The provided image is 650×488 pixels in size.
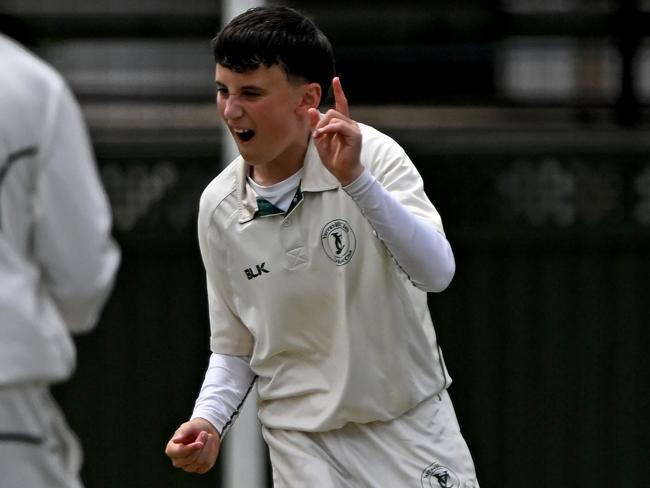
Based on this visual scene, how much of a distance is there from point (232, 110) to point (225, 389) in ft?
2.54

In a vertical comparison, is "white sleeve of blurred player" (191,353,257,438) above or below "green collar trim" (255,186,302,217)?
below

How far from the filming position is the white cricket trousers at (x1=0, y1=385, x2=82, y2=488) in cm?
303

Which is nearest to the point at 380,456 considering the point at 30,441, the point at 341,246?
the point at 341,246

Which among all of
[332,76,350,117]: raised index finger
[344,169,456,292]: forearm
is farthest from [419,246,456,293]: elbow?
[332,76,350,117]: raised index finger

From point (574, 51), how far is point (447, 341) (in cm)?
159

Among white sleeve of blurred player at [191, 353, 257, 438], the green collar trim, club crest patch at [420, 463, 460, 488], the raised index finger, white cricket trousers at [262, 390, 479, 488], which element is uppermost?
the raised index finger

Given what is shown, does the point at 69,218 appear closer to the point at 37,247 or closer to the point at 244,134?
the point at 37,247

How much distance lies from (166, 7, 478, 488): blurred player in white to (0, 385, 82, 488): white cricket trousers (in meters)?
0.77

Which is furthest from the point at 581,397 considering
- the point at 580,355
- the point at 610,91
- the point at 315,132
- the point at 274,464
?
the point at 315,132

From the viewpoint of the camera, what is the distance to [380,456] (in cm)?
399

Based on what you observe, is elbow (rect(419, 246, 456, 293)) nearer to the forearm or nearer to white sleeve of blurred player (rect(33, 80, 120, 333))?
the forearm

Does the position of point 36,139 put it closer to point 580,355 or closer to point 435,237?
point 435,237

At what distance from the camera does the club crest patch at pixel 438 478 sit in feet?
13.1

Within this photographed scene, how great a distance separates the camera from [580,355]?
7238 millimetres
